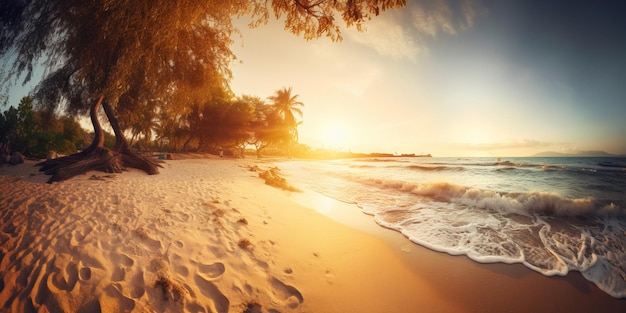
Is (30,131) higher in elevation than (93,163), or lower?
higher

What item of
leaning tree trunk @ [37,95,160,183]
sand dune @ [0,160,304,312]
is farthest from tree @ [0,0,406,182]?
sand dune @ [0,160,304,312]

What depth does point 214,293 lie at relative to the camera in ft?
9.36

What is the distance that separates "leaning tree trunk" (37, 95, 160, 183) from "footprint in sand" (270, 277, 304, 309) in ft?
28.6

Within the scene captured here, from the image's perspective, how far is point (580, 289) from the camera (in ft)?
11.6

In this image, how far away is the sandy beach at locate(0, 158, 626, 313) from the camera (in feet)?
8.55

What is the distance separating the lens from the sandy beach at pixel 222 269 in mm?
2605

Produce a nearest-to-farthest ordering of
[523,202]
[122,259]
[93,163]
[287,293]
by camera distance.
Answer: [287,293] → [122,259] → [523,202] → [93,163]

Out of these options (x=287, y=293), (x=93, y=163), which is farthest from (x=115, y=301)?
(x=93, y=163)

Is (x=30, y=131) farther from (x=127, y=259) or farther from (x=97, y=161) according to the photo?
(x=127, y=259)

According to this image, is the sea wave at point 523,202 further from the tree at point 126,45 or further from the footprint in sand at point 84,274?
the footprint in sand at point 84,274

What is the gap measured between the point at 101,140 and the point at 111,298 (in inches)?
457

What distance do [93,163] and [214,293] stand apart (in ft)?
32.4

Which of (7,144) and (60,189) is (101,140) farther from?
(7,144)

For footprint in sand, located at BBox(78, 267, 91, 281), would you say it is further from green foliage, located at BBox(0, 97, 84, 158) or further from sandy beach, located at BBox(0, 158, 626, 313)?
green foliage, located at BBox(0, 97, 84, 158)
